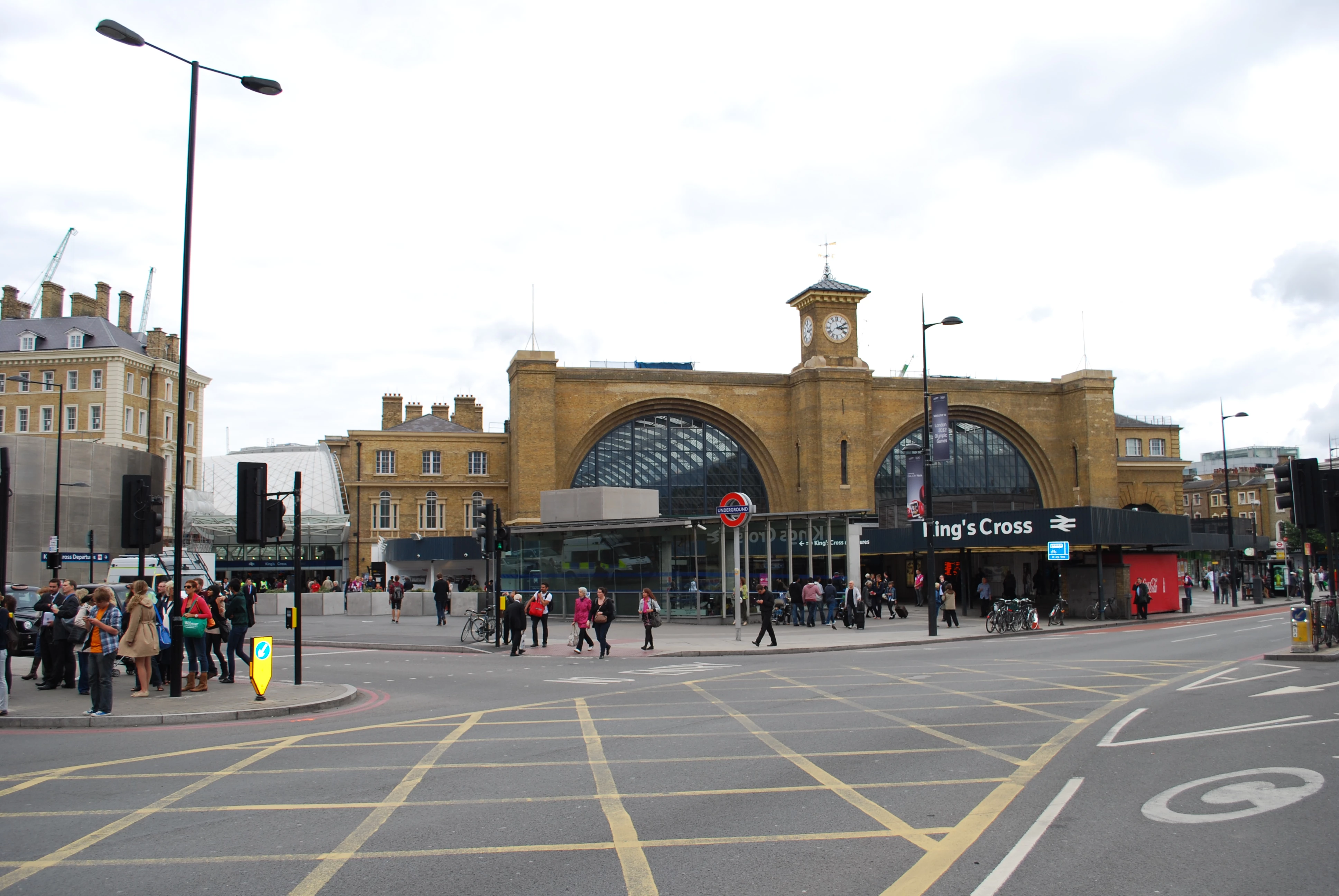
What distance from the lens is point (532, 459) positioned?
4681cm

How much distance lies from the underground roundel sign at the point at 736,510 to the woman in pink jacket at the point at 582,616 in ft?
15.3

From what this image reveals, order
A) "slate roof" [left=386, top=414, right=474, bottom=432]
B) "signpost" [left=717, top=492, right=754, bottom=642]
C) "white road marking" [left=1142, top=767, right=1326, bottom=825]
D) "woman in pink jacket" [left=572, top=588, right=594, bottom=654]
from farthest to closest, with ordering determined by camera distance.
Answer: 1. "slate roof" [left=386, top=414, right=474, bottom=432]
2. "signpost" [left=717, top=492, right=754, bottom=642]
3. "woman in pink jacket" [left=572, top=588, right=594, bottom=654]
4. "white road marking" [left=1142, top=767, right=1326, bottom=825]

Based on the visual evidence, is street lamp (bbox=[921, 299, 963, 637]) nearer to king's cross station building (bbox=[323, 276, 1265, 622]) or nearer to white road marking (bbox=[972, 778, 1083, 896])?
king's cross station building (bbox=[323, 276, 1265, 622])

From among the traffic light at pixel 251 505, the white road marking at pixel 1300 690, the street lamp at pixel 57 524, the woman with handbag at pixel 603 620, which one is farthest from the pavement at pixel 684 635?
the white road marking at pixel 1300 690

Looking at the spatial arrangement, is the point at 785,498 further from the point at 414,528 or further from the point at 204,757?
the point at 204,757

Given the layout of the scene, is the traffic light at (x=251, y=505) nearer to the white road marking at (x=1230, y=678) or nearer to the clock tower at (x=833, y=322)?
the white road marking at (x=1230, y=678)

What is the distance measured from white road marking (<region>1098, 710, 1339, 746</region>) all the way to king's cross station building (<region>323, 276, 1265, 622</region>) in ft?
65.2

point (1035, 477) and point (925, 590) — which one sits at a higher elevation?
point (1035, 477)

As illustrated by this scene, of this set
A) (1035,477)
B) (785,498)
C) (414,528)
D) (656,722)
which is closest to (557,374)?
(785,498)

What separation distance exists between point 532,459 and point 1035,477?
29.0 metres

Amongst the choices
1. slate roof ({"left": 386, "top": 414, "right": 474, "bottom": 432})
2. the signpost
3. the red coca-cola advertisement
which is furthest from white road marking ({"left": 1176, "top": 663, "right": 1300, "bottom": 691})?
slate roof ({"left": 386, "top": 414, "right": 474, "bottom": 432})

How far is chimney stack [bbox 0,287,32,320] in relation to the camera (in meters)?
68.9

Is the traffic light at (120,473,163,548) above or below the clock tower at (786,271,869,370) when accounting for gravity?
below

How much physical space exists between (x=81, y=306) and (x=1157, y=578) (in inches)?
2698
